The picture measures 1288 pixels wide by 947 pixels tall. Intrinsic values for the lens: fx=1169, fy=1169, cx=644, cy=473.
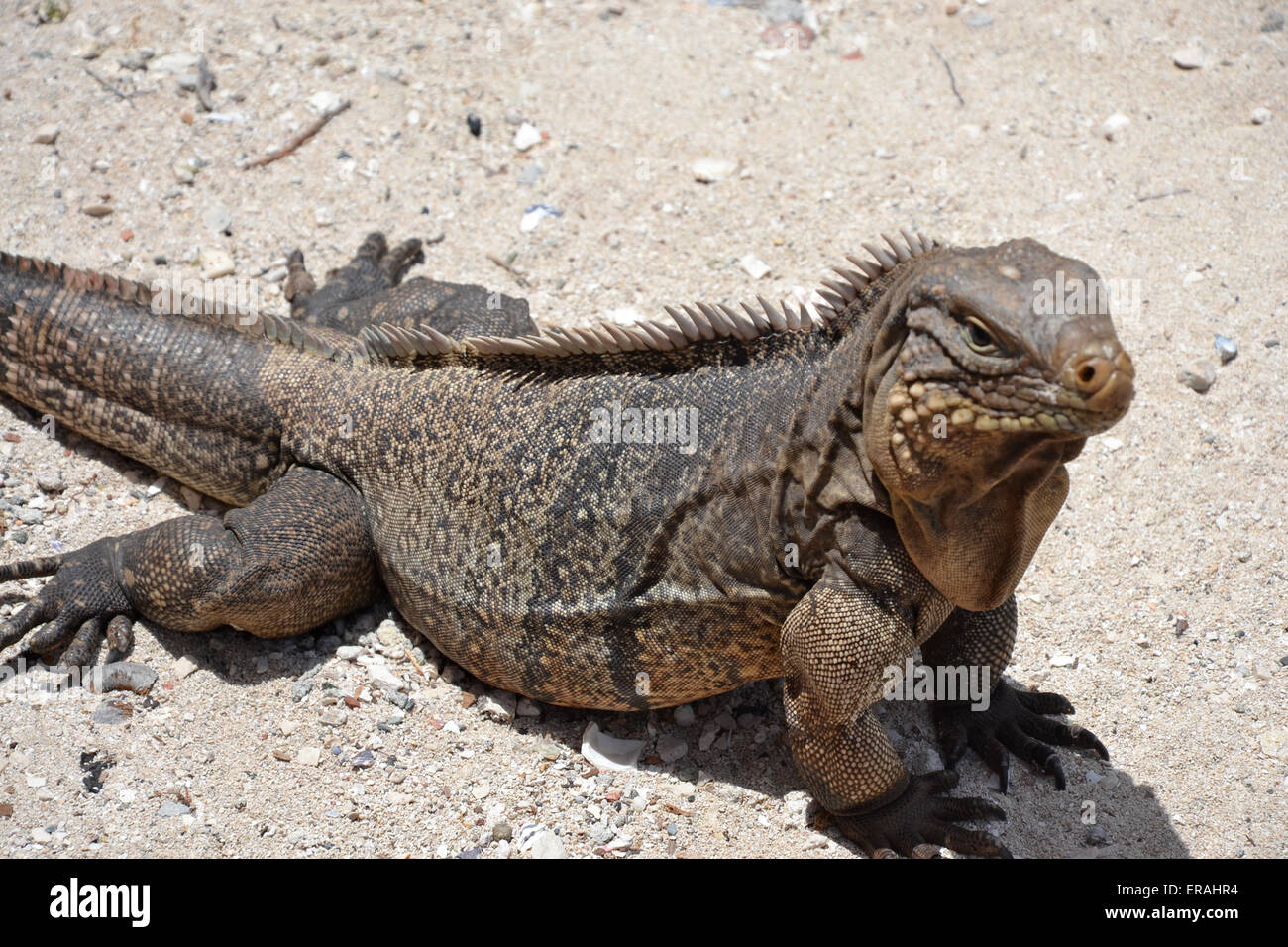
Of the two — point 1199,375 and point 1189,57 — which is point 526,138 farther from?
point 1189,57

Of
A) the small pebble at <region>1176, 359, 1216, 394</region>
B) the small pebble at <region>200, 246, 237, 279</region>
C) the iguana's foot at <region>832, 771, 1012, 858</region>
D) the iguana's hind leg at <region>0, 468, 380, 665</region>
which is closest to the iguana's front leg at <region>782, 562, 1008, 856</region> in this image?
the iguana's foot at <region>832, 771, 1012, 858</region>

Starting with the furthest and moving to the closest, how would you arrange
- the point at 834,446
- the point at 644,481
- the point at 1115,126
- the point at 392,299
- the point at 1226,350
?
the point at 1115,126, the point at 1226,350, the point at 392,299, the point at 644,481, the point at 834,446

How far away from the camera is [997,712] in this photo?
18.7 feet

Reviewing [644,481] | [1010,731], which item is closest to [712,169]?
[644,481]

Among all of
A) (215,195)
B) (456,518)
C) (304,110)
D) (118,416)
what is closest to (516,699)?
(456,518)

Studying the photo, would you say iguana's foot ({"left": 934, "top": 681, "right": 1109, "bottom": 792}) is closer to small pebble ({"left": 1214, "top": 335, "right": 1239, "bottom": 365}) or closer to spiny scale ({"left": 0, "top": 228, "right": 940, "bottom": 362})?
spiny scale ({"left": 0, "top": 228, "right": 940, "bottom": 362})

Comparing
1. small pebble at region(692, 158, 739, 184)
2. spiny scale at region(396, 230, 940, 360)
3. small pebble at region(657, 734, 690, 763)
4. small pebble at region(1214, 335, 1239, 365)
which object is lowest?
small pebble at region(657, 734, 690, 763)

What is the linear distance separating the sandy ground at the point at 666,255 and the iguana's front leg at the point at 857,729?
28 centimetres

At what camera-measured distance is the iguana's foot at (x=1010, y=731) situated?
553 cm

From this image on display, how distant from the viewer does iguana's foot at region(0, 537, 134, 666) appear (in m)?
5.69

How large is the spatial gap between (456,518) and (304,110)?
181 inches

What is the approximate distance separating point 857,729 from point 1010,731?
113 centimetres

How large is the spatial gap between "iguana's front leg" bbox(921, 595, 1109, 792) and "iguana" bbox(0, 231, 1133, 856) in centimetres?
2
